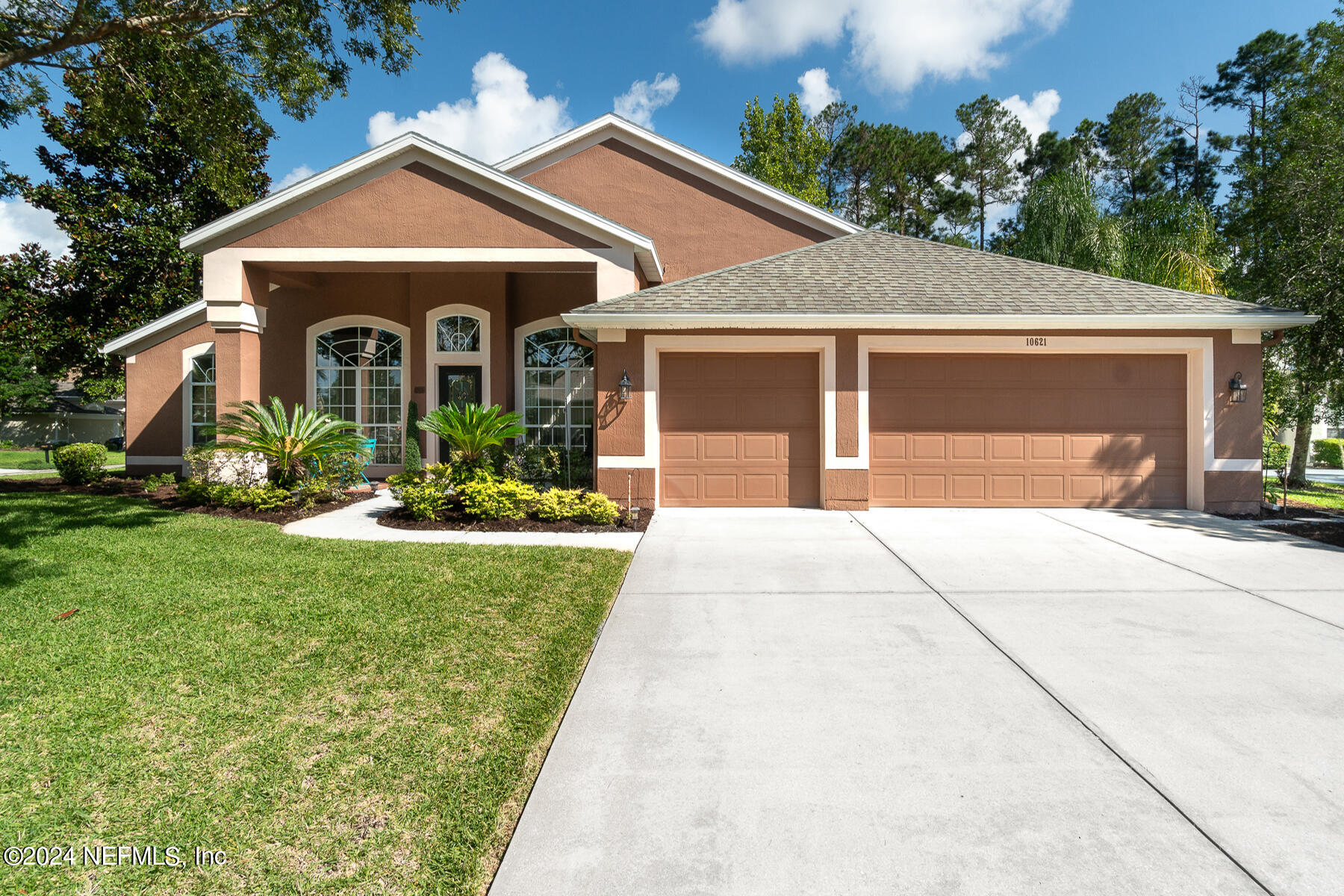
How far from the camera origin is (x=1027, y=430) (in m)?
10.1

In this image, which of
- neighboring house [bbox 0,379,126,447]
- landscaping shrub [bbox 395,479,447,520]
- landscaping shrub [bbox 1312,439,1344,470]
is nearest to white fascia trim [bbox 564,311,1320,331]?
landscaping shrub [bbox 395,479,447,520]

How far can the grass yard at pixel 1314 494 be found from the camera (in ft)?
37.9

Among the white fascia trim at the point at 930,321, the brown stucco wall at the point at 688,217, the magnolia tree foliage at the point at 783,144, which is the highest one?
the magnolia tree foliage at the point at 783,144

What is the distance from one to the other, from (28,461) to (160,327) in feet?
51.7

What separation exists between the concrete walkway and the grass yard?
11662 mm

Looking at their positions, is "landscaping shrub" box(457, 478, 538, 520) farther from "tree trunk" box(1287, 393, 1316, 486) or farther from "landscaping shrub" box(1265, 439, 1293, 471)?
"tree trunk" box(1287, 393, 1316, 486)

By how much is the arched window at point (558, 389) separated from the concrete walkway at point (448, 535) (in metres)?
4.28

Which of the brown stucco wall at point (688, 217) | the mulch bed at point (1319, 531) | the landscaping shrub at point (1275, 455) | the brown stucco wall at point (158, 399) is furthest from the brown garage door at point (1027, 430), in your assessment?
the brown stucco wall at point (158, 399)

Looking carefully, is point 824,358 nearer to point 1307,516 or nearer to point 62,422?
point 1307,516

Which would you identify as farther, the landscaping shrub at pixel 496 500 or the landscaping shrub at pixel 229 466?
the landscaping shrub at pixel 229 466

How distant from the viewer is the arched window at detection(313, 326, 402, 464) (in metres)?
13.4

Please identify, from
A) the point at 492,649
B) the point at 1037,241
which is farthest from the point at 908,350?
the point at 1037,241

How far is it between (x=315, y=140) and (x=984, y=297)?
13643 millimetres

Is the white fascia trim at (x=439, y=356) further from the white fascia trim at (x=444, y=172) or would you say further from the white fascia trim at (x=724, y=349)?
the white fascia trim at (x=724, y=349)
